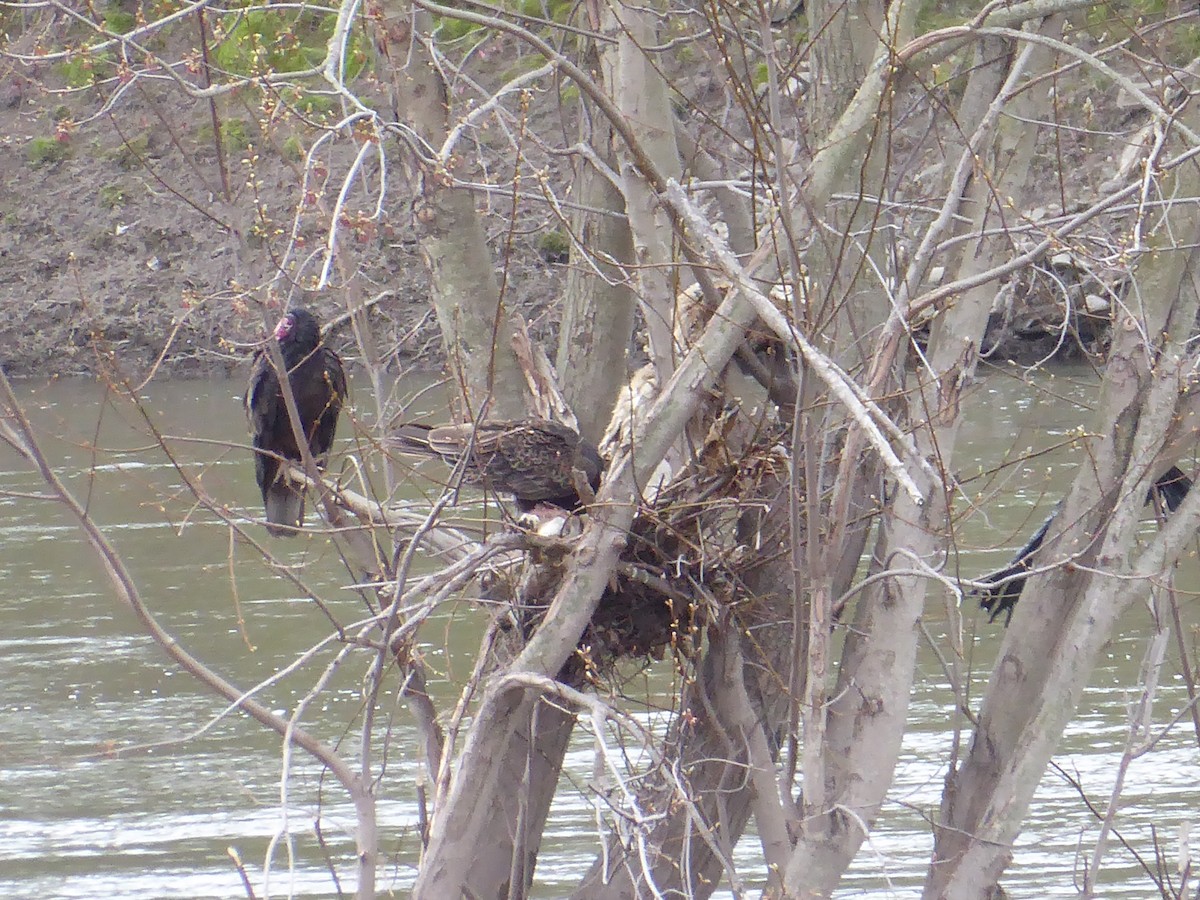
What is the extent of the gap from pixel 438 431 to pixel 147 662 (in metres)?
5.81

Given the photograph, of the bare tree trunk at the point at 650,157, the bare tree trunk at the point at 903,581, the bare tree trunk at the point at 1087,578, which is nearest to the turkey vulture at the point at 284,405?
the bare tree trunk at the point at 650,157

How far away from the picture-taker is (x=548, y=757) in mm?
3875

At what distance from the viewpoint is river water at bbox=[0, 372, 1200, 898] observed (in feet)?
20.0

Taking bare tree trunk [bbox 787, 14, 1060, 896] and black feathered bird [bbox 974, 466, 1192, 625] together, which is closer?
bare tree trunk [bbox 787, 14, 1060, 896]

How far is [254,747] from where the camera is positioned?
7.56 metres

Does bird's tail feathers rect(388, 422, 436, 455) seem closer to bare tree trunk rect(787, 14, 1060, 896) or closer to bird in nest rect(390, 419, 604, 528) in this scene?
bird in nest rect(390, 419, 604, 528)

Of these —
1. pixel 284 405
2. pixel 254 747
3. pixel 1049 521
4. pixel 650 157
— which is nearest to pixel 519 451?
pixel 650 157

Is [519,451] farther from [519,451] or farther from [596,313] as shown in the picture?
[596,313]

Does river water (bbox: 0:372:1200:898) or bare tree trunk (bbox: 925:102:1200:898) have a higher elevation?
bare tree trunk (bbox: 925:102:1200:898)

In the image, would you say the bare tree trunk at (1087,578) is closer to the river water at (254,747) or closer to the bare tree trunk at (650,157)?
the river water at (254,747)

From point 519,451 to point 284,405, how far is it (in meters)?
1.82

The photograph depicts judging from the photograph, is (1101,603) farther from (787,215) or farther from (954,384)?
(787,215)

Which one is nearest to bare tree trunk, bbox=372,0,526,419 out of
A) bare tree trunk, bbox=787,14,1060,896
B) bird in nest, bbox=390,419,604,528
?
bird in nest, bbox=390,419,604,528

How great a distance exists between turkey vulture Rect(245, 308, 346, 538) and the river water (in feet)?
0.69
